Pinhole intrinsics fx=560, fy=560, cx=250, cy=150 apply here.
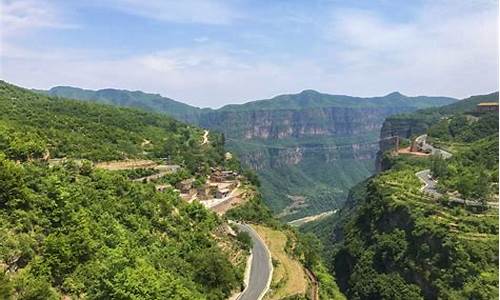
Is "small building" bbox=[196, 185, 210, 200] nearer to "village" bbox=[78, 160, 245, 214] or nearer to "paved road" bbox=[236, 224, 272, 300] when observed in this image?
"village" bbox=[78, 160, 245, 214]

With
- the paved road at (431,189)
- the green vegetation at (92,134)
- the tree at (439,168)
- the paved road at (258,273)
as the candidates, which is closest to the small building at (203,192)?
the green vegetation at (92,134)

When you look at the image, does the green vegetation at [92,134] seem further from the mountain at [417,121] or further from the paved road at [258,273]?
the mountain at [417,121]

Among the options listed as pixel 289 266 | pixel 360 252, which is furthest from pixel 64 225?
pixel 360 252

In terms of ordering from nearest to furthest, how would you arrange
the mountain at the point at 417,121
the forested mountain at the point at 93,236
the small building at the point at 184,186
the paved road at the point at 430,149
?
the forested mountain at the point at 93,236 → the small building at the point at 184,186 → the paved road at the point at 430,149 → the mountain at the point at 417,121

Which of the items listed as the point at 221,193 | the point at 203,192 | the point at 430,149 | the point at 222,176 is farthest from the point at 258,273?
the point at 430,149

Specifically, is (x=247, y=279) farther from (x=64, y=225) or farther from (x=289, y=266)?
(x=64, y=225)

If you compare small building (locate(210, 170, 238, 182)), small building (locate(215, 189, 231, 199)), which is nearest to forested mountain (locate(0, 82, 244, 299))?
small building (locate(215, 189, 231, 199))
